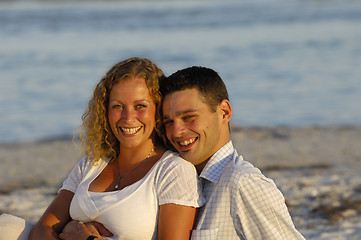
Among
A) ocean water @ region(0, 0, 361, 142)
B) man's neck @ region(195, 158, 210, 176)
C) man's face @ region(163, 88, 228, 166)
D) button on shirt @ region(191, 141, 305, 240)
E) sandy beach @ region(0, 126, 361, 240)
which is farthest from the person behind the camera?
ocean water @ region(0, 0, 361, 142)

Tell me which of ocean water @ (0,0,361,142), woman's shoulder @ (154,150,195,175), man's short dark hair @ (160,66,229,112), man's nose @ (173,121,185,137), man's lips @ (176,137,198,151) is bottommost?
woman's shoulder @ (154,150,195,175)

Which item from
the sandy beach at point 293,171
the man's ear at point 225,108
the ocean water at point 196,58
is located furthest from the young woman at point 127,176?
the ocean water at point 196,58

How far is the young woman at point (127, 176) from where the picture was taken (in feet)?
10.5

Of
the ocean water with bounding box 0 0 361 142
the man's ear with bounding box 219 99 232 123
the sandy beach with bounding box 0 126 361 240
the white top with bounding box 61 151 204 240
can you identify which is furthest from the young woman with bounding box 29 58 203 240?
the ocean water with bounding box 0 0 361 142

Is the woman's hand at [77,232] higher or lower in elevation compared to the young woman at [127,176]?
lower

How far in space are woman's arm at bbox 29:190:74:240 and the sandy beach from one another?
0.75m

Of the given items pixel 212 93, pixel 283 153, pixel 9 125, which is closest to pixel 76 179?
pixel 212 93

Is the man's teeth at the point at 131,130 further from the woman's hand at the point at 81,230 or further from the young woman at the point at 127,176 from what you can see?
the woman's hand at the point at 81,230

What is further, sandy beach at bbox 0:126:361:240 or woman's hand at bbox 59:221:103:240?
sandy beach at bbox 0:126:361:240

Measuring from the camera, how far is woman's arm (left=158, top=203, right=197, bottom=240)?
3156mm

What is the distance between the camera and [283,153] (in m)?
9.11

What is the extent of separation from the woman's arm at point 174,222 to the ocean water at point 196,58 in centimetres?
839

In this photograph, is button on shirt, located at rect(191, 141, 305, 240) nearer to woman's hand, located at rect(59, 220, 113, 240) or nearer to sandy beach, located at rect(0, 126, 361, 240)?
woman's hand, located at rect(59, 220, 113, 240)

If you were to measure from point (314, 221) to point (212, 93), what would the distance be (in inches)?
114
